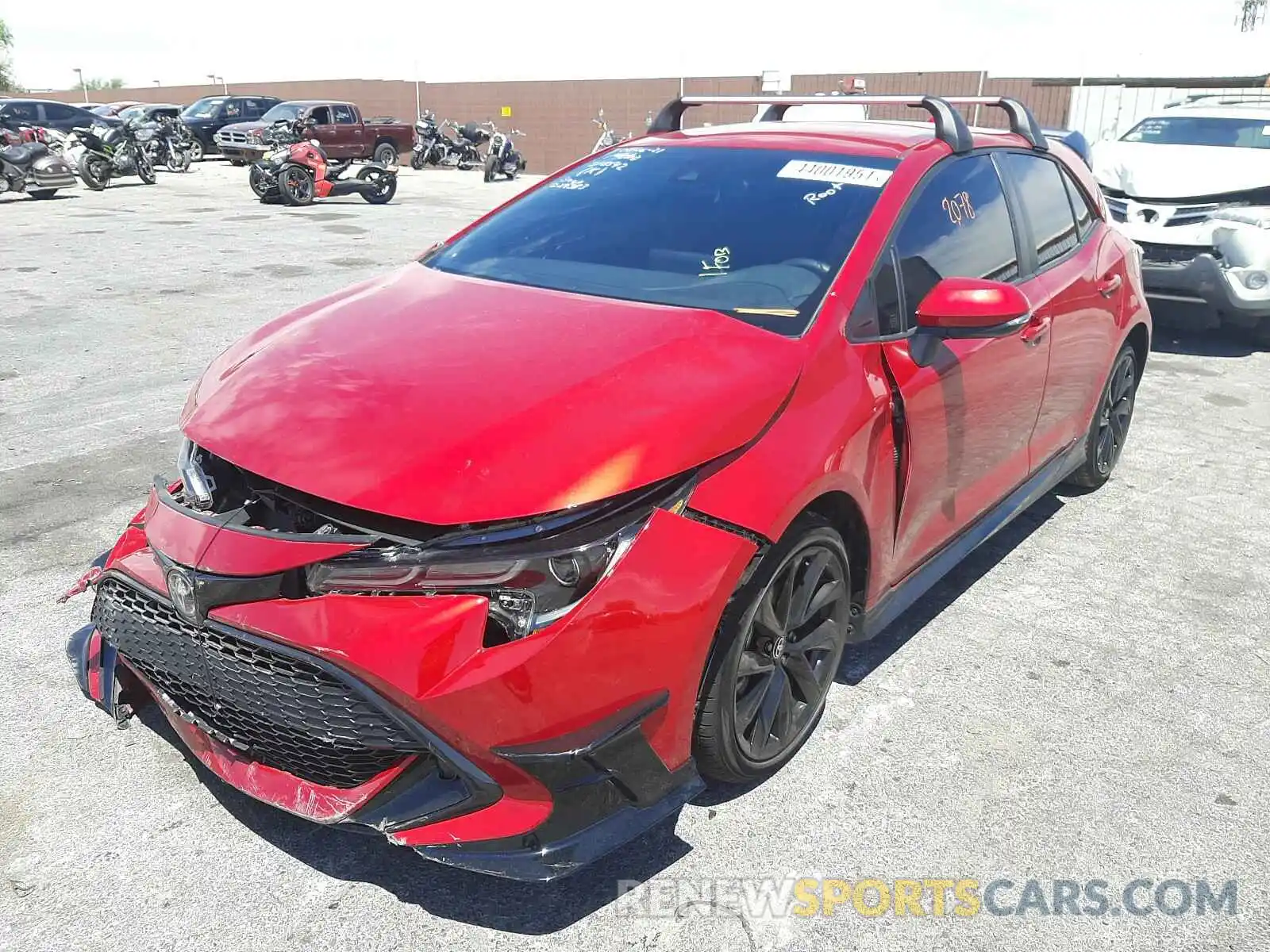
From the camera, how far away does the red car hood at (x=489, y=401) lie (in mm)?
2242

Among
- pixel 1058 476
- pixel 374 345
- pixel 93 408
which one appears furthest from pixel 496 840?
pixel 93 408

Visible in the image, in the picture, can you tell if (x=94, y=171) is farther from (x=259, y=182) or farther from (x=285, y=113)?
(x=285, y=113)

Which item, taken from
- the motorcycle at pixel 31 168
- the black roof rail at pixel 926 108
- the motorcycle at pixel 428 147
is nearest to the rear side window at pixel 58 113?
the motorcycle at pixel 31 168

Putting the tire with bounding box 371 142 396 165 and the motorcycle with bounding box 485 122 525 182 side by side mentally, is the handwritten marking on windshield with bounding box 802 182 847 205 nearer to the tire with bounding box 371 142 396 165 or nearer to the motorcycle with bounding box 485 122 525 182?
the motorcycle with bounding box 485 122 525 182

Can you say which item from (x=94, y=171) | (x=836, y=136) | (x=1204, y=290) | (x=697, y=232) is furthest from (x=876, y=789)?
(x=94, y=171)

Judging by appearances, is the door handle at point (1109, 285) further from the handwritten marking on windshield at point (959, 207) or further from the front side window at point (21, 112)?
the front side window at point (21, 112)

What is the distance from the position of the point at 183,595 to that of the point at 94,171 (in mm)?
21050

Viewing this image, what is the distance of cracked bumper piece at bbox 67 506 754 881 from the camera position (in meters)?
2.13

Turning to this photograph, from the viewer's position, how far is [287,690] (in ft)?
7.25

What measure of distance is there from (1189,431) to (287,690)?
5835mm

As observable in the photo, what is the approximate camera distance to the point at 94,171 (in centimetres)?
2014

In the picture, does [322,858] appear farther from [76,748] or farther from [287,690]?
[76,748]

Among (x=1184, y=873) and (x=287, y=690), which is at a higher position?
(x=287, y=690)

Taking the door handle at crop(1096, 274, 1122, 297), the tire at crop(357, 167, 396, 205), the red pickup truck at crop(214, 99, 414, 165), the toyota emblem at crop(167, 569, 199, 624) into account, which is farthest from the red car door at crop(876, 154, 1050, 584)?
the red pickup truck at crop(214, 99, 414, 165)
